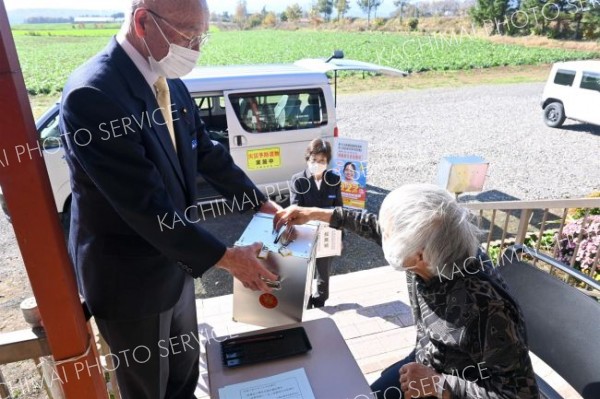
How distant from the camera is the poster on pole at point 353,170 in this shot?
4688 mm

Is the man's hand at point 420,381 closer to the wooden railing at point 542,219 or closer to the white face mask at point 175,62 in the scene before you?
the wooden railing at point 542,219

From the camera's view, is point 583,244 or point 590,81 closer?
point 583,244

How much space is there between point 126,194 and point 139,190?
0.04 meters

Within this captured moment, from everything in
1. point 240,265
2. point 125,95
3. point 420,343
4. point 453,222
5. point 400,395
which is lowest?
point 400,395

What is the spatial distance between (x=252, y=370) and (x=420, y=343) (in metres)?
0.64

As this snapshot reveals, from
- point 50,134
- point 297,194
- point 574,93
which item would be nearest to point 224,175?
point 297,194

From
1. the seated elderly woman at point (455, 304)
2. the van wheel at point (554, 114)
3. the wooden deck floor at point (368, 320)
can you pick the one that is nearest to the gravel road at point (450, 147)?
the van wheel at point (554, 114)

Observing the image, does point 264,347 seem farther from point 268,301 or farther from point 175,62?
point 175,62

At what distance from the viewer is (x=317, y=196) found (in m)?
3.26

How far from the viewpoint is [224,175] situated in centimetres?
185

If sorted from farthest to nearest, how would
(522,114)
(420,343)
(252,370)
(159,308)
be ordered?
1. (522,114)
2. (420,343)
3. (159,308)
4. (252,370)

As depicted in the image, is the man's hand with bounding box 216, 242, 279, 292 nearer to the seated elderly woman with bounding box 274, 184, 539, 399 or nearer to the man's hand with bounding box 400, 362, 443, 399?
the seated elderly woman with bounding box 274, 184, 539, 399

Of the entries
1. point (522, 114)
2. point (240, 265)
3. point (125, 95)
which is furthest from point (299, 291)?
point (522, 114)

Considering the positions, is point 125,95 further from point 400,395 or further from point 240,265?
point 400,395
